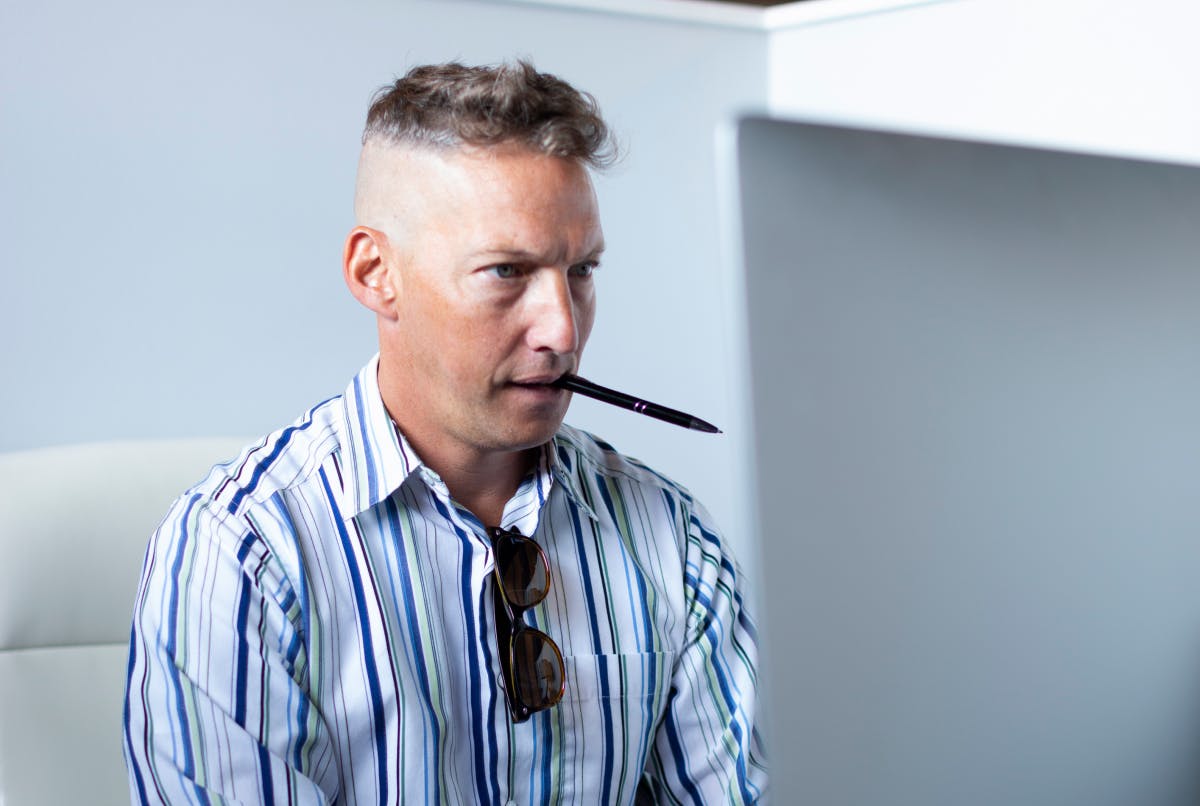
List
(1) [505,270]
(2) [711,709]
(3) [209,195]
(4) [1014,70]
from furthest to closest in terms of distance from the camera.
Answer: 1. (4) [1014,70]
2. (3) [209,195]
3. (2) [711,709]
4. (1) [505,270]

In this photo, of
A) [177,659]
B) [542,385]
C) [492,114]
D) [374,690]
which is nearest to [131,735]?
[177,659]

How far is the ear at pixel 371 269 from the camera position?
0.97m

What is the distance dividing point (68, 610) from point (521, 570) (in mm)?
373

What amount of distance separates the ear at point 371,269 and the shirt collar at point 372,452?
0.05m

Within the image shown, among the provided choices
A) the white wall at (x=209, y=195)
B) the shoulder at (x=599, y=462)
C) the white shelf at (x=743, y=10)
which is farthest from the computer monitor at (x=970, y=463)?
the white shelf at (x=743, y=10)

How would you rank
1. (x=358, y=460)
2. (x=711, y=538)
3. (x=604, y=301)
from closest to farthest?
(x=358, y=460) < (x=711, y=538) < (x=604, y=301)

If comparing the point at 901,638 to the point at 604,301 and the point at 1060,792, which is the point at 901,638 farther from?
the point at 604,301

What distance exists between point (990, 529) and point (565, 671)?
0.59 meters

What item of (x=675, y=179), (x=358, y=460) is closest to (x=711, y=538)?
(x=358, y=460)

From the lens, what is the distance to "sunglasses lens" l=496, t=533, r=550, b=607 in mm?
939

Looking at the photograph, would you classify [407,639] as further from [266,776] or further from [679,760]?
[679,760]

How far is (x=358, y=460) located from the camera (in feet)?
3.04

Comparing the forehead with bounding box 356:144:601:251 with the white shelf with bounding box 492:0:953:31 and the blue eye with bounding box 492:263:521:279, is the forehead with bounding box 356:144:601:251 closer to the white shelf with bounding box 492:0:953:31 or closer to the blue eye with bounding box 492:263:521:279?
the blue eye with bounding box 492:263:521:279

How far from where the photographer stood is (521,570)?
952mm
